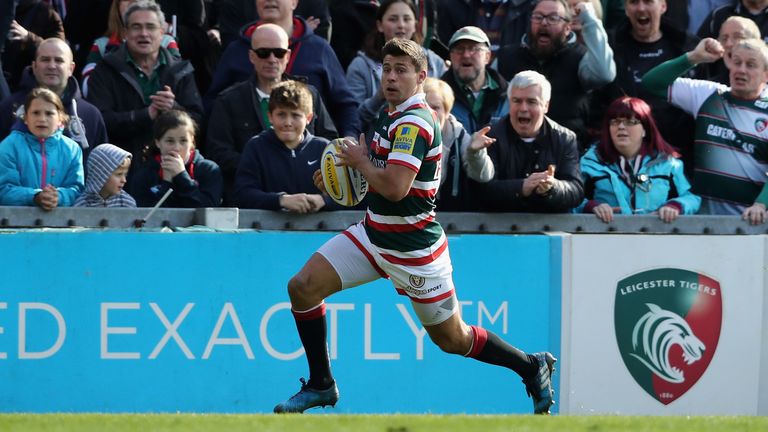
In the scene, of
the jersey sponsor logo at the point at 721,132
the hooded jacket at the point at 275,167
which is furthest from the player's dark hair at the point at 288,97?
the jersey sponsor logo at the point at 721,132

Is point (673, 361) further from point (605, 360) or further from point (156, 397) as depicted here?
point (156, 397)

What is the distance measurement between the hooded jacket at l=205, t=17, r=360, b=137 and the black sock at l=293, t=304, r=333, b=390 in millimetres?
3128

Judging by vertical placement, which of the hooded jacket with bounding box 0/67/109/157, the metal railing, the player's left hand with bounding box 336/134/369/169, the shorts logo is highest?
the hooded jacket with bounding box 0/67/109/157

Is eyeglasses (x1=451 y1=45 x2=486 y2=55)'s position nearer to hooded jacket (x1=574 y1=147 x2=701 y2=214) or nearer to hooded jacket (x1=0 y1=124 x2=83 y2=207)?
hooded jacket (x1=574 y1=147 x2=701 y2=214)

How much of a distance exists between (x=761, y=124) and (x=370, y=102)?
2968 mm

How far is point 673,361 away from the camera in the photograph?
8375 millimetres

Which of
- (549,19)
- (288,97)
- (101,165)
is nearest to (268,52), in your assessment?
(288,97)

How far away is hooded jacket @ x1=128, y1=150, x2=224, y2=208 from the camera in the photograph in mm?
8578

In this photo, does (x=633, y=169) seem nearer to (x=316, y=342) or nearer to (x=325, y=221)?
(x=325, y=221)

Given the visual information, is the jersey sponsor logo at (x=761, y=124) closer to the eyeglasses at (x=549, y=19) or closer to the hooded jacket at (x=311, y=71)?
the eyeglasses at (x=549, y=19)

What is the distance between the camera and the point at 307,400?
22.8 feet

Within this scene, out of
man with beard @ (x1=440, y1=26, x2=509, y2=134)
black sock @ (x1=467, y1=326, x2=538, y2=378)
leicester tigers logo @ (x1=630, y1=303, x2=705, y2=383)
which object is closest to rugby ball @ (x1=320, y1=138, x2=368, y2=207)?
black sock @ (x1=467, y1=326, x2=538, y2=378)

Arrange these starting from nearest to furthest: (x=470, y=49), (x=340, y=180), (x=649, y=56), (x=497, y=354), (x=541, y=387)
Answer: (x=340, y=180) → (x=497, y=354) → (x=541, y=387) → (x=470, y=49) → (x=649, y=56)

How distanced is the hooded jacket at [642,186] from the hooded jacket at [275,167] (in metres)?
1.95
